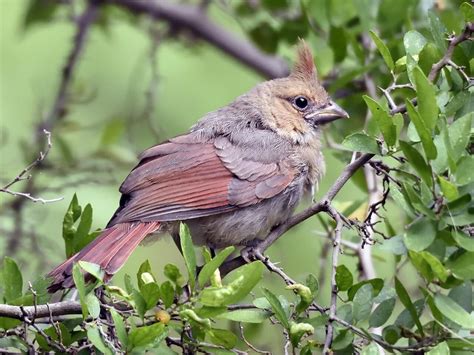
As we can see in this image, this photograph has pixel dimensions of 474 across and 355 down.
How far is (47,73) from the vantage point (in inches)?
259

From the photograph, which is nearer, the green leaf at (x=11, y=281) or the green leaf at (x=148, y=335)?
the green leaf at (x=148, y=335)

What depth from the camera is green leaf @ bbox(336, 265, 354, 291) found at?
114 inches

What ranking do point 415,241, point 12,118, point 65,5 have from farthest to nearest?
point 12,118
point 65,5
point 415,241

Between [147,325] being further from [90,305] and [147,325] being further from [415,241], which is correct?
[415,241]

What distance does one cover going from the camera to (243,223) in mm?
4125

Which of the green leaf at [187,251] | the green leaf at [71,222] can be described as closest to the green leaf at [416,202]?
the green leaf at [187,251]

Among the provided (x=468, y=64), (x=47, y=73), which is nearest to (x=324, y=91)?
(x=468, y=64)

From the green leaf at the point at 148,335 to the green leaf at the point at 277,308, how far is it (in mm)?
307

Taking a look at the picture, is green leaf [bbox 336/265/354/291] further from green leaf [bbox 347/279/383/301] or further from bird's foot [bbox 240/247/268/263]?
bird's foot [bbox 240/247/268/263]

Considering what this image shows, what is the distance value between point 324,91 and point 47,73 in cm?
255

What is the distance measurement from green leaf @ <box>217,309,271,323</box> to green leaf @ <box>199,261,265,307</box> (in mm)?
83

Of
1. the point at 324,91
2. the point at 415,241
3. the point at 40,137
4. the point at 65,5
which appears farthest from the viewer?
the point at 65,5

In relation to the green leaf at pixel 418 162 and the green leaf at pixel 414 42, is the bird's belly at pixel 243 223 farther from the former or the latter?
the green leaf at pixel 418 162

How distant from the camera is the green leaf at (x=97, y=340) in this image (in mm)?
2686
